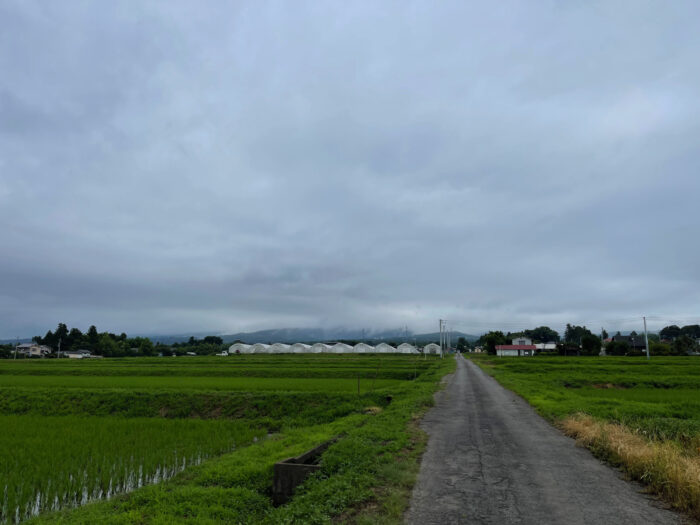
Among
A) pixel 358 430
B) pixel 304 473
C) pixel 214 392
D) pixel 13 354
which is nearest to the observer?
pixel 304 473

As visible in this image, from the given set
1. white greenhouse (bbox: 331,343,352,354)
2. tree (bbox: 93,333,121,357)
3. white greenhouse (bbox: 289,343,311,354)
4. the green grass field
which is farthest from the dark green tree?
the green grass field

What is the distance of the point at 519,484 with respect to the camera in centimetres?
795

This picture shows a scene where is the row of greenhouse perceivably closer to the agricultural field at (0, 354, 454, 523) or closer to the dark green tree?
the dark green tree

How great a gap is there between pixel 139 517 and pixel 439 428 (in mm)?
9521

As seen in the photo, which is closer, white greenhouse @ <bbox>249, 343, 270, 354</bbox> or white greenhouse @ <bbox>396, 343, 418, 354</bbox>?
white greenhouse @ <bbox>396, 343, 418, 354</bbox>

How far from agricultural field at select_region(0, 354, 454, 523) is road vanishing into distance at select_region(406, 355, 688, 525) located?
619 mm

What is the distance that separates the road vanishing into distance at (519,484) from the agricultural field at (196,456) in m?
0.62

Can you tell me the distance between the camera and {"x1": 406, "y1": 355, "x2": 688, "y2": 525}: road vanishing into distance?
6438 millimetres

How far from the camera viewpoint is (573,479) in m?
8.27

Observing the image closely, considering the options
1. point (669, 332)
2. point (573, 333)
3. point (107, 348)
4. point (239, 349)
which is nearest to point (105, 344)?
point (107, 348)

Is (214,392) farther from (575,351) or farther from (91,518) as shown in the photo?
(575,351)

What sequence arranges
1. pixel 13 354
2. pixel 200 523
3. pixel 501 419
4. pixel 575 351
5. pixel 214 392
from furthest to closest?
pixel 13 354
pixel 575 351
pixel 214 392
pixel 501 419
pixel 200 523

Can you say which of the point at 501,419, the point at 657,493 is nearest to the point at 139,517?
the point at 657,493

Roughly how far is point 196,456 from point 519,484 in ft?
33.2
